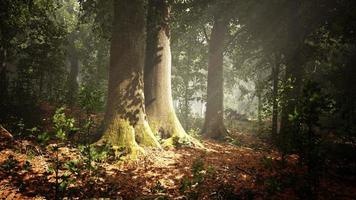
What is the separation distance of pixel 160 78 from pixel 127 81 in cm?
198

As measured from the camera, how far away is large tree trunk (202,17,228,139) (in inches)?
615

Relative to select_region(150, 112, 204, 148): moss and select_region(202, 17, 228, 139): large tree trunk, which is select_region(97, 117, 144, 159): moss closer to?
select_region(150, 112, 204, 148): moss

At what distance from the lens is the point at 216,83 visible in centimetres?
1597

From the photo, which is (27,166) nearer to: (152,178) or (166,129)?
(152,178)

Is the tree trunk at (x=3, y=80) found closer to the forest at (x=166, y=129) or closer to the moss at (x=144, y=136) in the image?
the forest at (x=166, y=129)

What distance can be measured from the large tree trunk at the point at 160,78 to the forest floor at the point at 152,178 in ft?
4.83

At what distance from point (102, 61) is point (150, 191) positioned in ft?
57.5

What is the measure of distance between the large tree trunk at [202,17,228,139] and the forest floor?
6.65 m

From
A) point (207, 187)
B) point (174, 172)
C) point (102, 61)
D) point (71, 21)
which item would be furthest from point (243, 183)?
point (71, 21)

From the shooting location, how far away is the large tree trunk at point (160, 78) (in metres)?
10.3

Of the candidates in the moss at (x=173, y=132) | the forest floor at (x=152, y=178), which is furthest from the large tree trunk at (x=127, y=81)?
the moss at (x=173, y=132)

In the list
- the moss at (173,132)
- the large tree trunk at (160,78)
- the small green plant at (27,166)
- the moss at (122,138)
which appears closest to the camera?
the small green plant at (27,166)

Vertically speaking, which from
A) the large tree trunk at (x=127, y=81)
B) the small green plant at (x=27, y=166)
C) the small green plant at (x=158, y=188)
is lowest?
the small green plant at (x=158, y=188)

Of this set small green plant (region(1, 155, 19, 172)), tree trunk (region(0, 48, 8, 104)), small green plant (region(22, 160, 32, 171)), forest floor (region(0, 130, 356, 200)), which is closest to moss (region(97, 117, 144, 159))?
forest floor (region(0, 130, 356, 200))
